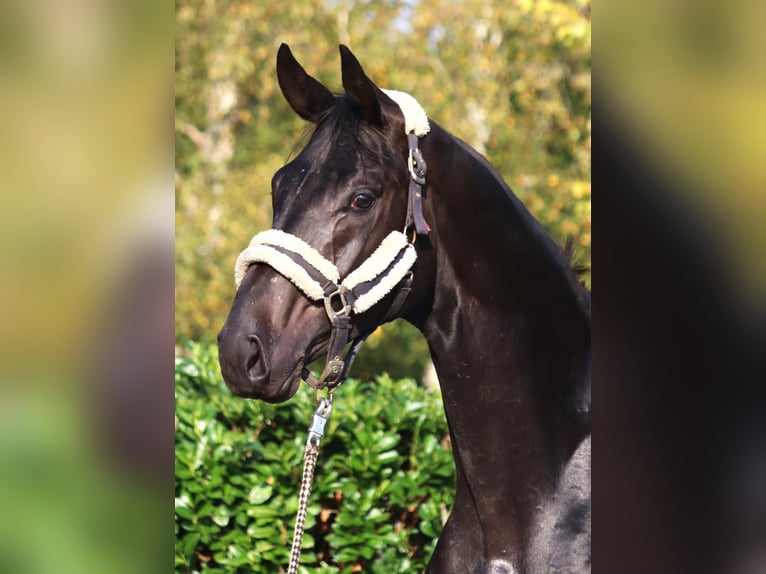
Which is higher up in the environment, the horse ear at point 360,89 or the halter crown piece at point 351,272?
the horse ear at point 360,89

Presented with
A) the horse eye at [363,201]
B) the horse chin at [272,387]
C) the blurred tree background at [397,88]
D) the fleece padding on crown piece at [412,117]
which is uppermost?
the blurred tree background at [397,88]

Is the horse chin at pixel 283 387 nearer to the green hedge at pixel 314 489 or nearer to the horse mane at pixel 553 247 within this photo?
the horse mane at pixel 553 247

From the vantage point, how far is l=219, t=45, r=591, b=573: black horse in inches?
88.9

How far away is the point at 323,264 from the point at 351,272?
0.10 metres

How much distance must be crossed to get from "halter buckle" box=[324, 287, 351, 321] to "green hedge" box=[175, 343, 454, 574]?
1855mm

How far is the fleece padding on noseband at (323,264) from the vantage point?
212cm

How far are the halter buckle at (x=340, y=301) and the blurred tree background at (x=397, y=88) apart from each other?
7102 mm

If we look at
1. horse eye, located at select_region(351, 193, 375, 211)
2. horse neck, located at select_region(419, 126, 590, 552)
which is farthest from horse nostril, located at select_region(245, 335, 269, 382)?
horse neck, located at select_region(419, 126, 590, 552)

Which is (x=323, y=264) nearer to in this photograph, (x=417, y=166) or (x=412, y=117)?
(x=417, y=166)

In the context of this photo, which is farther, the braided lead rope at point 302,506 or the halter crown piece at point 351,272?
the halter crown piece at point 351,272

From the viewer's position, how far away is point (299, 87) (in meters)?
2.54

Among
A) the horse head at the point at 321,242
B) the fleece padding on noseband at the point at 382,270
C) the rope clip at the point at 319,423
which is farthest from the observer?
the fleece padding on noseband at the point at 382,270

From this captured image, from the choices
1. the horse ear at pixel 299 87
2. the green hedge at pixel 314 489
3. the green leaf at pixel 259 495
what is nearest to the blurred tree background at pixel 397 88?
the green hedge at pixel 314 489
